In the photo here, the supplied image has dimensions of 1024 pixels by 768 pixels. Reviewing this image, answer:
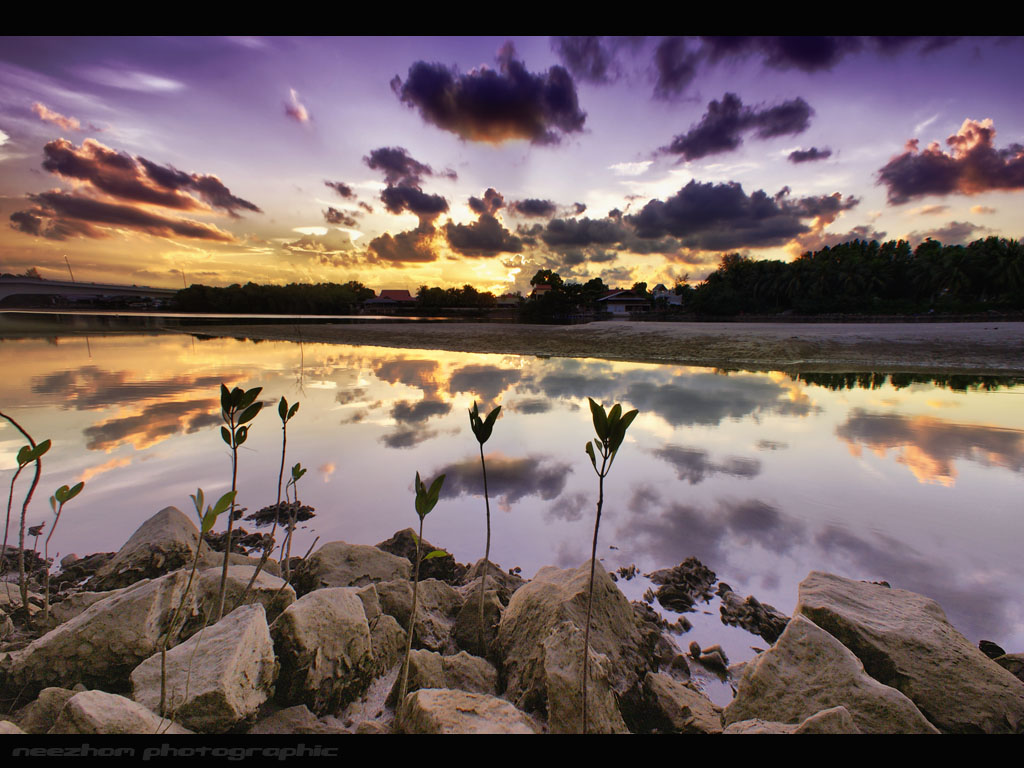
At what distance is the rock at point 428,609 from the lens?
2248 mm

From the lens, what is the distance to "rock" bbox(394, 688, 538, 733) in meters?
1.41

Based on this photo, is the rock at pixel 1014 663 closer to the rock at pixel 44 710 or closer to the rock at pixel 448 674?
the rock at pixel 448 674

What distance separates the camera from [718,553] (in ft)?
11.1

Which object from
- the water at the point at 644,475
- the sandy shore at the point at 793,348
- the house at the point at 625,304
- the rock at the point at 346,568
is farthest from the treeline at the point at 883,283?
the rock at the point at 346,568

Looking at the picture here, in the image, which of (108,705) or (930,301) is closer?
(108,705)

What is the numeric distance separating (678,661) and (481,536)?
1.88m

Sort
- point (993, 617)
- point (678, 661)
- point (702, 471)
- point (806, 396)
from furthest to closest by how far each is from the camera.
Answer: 1. point (806, 396)
2. point (702, 471)
3. point (993, 617)
4. point (678, 661)

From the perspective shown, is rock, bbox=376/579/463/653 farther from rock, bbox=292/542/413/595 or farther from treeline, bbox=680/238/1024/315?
treeline, bbox=680/238/1024/315

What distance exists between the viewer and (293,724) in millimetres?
1645

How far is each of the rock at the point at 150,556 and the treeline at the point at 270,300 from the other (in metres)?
78.7

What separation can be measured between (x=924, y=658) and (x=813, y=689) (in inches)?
28.4

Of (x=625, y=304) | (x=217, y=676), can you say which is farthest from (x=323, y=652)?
(x=625, y=304)
